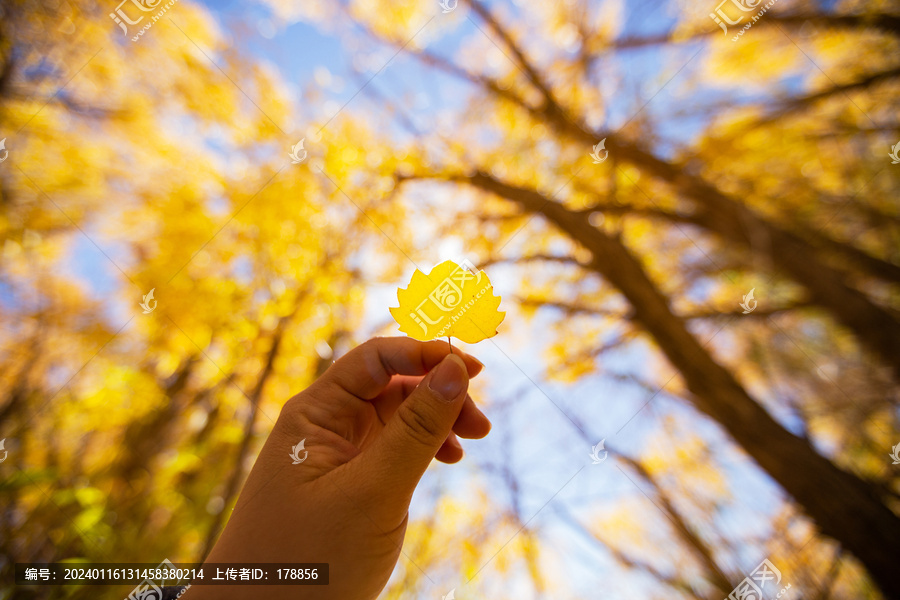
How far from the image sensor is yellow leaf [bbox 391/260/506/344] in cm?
112

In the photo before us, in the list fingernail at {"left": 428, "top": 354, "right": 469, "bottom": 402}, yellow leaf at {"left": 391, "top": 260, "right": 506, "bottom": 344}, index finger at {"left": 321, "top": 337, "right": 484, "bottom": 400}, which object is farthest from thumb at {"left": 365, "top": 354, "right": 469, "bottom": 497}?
index finger at {"left": 321, "top": 337, "right": 484, "bottom": 400}

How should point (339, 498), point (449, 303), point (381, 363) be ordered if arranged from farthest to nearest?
1. point (381, 363)
2. point (449, 303)
3. point (339, 498)

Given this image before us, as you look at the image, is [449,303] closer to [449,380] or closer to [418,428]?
[449,380]

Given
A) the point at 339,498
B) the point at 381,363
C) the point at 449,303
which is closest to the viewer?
the point at 339,498

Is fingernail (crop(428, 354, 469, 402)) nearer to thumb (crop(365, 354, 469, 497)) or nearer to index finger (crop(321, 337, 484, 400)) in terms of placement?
thumb (crop(365, 354, 469, 497))

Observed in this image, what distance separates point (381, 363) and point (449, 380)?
427mm

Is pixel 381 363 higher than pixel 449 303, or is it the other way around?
pixel 449 303

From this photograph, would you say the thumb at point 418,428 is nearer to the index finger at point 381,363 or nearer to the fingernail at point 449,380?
the fingernail at point 449,380

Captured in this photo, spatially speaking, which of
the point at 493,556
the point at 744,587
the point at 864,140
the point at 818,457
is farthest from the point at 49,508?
the point at 864,140

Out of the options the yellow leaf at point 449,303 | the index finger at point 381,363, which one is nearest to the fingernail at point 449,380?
the yellow leaf at point 449,303

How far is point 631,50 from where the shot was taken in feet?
11.0

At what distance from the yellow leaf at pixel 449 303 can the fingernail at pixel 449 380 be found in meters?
0.12

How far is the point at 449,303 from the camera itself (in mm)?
1127

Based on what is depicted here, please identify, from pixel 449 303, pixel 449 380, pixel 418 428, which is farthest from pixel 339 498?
pixel 449 303
